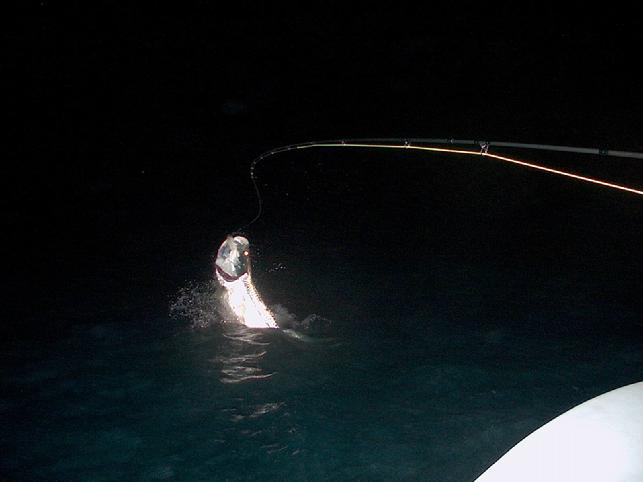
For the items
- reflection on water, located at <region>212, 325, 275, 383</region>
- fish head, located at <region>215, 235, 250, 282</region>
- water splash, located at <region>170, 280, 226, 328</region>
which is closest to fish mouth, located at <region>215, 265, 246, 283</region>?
fish head, located at <region>215, 235, 250, 282</region>

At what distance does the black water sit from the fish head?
1121mm

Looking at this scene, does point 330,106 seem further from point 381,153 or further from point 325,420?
point 325,420

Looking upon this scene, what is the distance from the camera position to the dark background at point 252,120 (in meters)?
10.6

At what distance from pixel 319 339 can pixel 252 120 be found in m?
17.6

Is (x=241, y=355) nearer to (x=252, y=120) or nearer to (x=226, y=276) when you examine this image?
(x=226, y=276)

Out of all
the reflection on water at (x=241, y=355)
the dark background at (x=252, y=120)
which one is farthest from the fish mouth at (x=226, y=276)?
the dark background at (x=252, y=120)

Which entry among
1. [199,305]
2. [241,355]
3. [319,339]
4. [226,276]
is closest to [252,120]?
[199,305]

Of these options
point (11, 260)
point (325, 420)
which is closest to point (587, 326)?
point (325, 420)

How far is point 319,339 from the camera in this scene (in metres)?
7.31

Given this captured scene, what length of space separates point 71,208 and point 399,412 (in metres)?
9.68

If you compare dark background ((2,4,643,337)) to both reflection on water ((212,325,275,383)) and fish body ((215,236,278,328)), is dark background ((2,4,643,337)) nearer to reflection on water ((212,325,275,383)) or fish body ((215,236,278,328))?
reflection on water ((212,325,275,383))

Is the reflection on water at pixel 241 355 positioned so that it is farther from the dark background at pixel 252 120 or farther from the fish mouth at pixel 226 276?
the dark background at pixel 252 120

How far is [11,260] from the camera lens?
388 inches

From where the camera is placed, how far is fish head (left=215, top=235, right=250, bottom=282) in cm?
633
